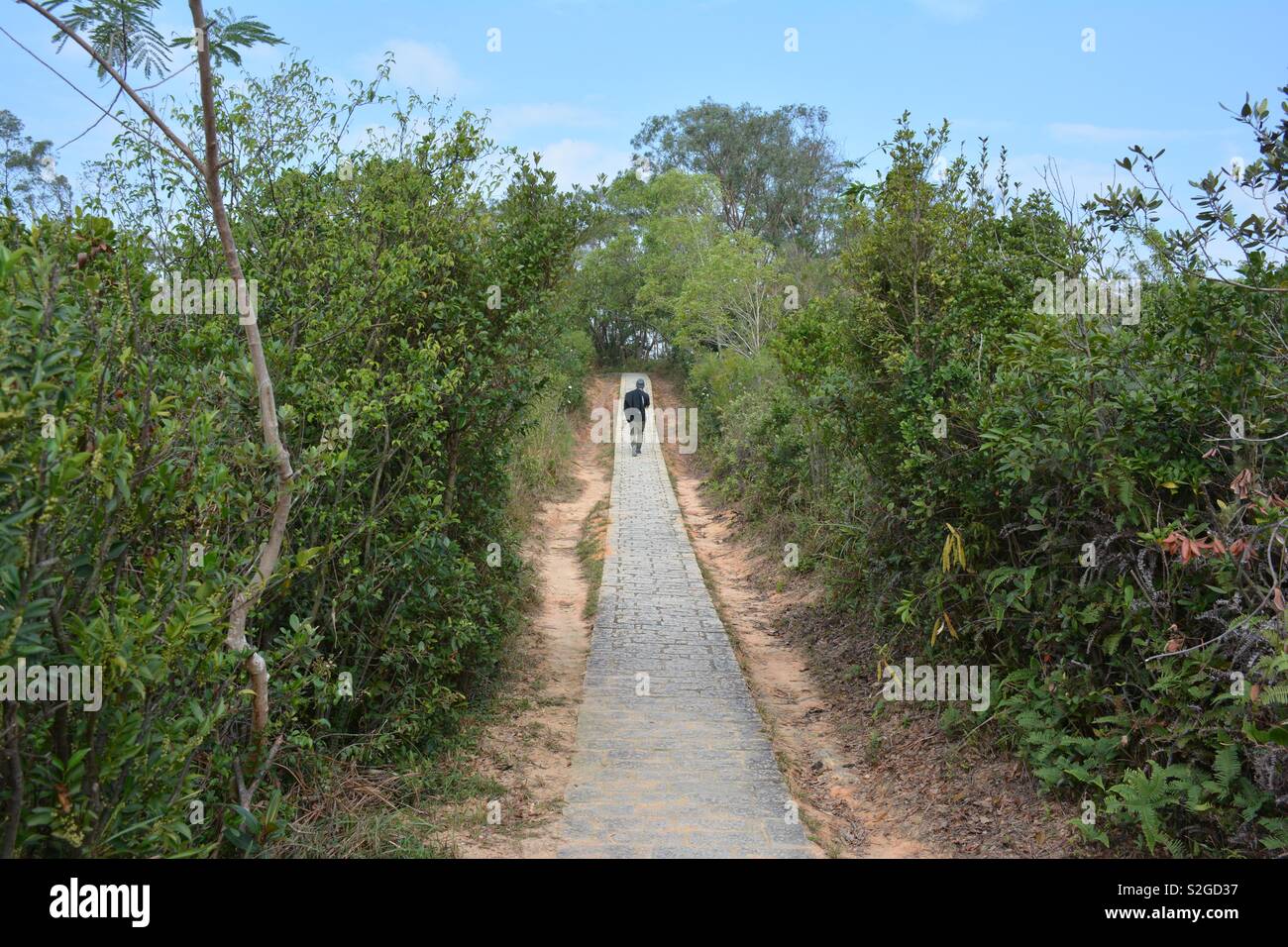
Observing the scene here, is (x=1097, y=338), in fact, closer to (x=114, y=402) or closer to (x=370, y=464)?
(x=370, y=464)

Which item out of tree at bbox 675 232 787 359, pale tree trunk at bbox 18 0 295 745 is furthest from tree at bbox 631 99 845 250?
pale tree trunk at bbox 18 0 295 745

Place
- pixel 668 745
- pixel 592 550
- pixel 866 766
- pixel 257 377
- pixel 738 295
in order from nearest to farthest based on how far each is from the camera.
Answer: pixel 257 377 < pixel 668 745 < pixel 866 766 < pixel 592 550 < pixel 738 295

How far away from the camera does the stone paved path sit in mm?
5203

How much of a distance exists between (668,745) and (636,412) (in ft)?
56.9

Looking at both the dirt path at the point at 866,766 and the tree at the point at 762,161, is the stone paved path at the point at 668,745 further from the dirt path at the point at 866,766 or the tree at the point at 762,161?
the tree at the point at 762,161

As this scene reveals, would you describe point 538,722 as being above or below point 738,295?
below

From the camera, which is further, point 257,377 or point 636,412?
point 636,412

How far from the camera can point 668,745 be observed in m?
6.61

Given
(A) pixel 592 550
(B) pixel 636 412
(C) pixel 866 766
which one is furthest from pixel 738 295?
(C) pixel 866 766

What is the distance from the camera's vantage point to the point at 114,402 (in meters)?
3.01

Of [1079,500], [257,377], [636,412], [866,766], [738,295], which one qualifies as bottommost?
[866,766]

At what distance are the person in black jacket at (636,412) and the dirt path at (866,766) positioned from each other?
41.8 feet

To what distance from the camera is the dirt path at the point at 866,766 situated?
5.34 m

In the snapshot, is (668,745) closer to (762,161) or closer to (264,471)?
(264,471)
